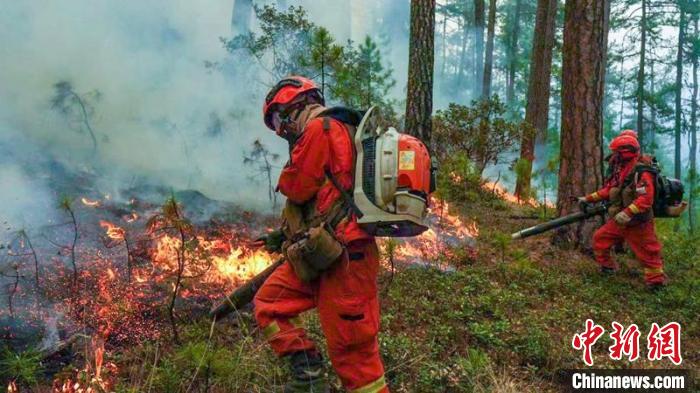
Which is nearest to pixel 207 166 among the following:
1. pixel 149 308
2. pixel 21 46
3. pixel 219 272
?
pixel 21 46

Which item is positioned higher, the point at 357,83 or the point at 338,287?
the point at 357,83

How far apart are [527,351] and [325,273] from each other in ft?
7.26

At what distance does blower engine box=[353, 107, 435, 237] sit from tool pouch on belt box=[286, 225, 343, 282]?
8.3 inches

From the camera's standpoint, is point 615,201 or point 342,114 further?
point 615,201

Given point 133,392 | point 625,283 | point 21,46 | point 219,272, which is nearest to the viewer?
point 133,392

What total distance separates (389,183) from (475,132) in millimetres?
8130

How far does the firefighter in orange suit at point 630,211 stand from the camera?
6.28 m

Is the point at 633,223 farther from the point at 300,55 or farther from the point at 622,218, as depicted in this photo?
the point at 300,55

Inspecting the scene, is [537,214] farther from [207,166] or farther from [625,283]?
[207,166]

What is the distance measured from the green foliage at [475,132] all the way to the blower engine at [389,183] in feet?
25.9

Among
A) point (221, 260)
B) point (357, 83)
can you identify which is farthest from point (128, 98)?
point (221, 260)

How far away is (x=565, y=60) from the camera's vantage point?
7.35 metres

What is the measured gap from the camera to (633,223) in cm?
644

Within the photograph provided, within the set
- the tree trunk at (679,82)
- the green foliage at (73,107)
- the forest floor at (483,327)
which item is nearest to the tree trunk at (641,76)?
the tree trunk at (679,82)
